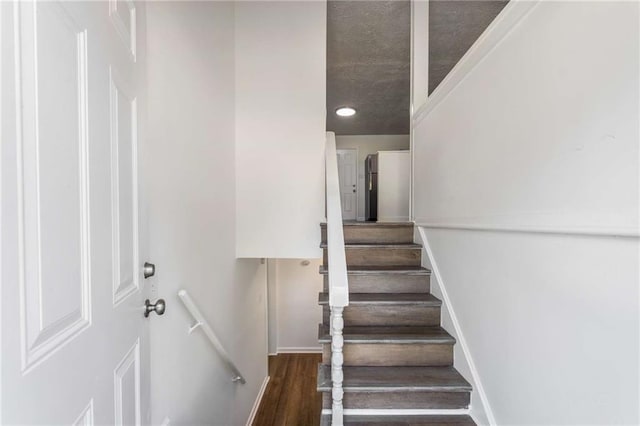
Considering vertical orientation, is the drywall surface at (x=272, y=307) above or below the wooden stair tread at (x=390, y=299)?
below

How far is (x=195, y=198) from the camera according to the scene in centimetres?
174

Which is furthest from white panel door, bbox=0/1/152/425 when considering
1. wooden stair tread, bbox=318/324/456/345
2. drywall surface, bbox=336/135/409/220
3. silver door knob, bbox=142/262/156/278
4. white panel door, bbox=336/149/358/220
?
drywall surface, bbox=336/135/409/220

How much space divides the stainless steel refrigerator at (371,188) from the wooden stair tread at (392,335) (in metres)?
3.67

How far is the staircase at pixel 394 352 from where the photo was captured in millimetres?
1544

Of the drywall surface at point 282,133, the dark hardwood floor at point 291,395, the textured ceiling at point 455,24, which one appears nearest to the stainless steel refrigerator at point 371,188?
the textured ceiling at point 455,24

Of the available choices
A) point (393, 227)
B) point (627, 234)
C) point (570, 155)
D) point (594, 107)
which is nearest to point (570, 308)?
point (627, 234)

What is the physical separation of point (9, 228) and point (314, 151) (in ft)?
7.49

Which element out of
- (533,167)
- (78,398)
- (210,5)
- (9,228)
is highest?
(210,5)

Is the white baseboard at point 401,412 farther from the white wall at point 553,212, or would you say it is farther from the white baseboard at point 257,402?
the white baseboard at point 257,402

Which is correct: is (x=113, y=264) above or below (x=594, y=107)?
below

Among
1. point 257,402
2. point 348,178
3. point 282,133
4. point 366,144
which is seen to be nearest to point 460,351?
point 282,133

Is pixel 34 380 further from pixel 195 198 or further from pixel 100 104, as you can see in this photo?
pixel 195 198

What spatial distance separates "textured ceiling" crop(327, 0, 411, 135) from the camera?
2748mm

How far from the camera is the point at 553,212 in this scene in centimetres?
94
